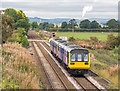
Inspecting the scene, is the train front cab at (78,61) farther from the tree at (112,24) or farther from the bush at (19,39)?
the tree at (112,24)

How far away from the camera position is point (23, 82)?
12.5 m

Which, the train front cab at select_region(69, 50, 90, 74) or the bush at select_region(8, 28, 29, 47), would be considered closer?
the train front cab at select_region(69, 50, 90, 74)

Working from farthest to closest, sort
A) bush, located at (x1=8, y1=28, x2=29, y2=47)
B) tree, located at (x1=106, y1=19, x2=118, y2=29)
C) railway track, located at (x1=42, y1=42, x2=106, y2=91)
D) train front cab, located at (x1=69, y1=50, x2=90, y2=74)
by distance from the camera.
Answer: tree, located at (x1=106, y1=19, x2=118, y2=29) → bush, located at (x1=8, y1=28, x2=29, y2=47) → train front cab, located at (x1=69, y1=50, x2=90, y2=74) → railway track, located at (x1=42, y1=42, x2=106, y2=91)

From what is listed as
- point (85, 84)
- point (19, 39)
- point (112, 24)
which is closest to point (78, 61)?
point (85, 84)

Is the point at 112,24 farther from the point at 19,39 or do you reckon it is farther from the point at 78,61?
the point at 78,61

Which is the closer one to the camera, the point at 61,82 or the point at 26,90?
the point at 26,90

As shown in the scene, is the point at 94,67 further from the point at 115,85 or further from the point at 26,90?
the point at 26,90

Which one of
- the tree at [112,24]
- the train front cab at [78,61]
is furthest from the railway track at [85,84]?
the tree at [112,24]

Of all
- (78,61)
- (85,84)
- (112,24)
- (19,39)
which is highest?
(112,24)

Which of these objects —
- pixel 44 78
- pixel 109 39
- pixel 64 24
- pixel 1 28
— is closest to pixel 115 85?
pixel 44 78

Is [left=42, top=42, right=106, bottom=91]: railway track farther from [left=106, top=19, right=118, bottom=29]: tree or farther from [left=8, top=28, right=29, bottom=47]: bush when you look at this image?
[left=106, top=19, right=118, bottom=29]: tree

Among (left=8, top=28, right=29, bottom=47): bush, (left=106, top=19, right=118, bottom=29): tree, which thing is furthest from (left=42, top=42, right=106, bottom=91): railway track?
(left=106, top=19, right=118, bottom=29): tree

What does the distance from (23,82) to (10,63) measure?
159 inches

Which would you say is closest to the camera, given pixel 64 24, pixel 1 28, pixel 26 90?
pixel 26 90
